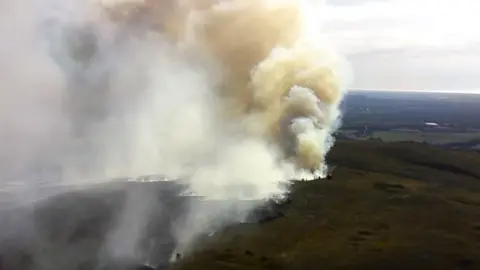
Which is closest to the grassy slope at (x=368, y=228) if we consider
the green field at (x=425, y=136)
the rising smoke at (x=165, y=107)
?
the rising smoke at (x=165, y=107)

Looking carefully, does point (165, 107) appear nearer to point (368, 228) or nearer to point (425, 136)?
point (368, 228)

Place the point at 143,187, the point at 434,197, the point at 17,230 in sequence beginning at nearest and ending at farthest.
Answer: the point at 17,230
the point at 143,187
the point at 434,197

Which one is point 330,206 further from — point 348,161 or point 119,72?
point 348,161

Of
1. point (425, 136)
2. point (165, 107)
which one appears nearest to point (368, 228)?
point (165, 107)

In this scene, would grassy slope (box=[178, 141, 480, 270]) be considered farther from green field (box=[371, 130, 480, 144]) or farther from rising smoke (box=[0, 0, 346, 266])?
green field (box=[371, 130, 480, 144])

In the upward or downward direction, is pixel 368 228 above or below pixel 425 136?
below

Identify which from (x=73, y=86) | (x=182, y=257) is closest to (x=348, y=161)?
(x=73, y=86)

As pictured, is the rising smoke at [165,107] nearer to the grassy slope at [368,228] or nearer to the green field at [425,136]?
the grassy slope at [368,228]

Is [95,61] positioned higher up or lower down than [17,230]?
higher up
